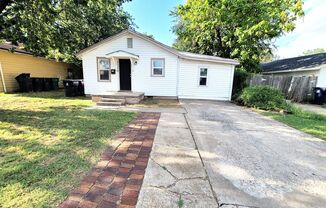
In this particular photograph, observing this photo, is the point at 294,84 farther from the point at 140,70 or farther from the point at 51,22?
the point at 51,22

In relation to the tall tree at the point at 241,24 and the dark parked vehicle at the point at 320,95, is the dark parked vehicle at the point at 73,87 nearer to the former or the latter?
the tall tree at the point at 241,24

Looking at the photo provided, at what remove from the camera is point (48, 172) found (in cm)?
267

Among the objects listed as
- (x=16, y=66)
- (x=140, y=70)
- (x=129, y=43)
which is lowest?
(x=140, y=70)

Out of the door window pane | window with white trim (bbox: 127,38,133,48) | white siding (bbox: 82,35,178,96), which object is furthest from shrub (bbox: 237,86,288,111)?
window with white trim (bbox: 127,38,133,48)

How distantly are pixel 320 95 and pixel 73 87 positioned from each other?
1603 centimetres

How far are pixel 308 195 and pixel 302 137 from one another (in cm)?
309

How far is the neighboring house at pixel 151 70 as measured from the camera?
33.7ft

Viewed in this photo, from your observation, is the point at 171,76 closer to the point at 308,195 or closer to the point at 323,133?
the point at 323,133

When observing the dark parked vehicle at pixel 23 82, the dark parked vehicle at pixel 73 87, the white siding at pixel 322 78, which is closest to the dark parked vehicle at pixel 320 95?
the white siding at pixel 322 78

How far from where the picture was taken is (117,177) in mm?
2592

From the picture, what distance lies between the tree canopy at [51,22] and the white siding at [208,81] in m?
5.82

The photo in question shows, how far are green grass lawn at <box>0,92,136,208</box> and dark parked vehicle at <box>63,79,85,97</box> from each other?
4825 mm

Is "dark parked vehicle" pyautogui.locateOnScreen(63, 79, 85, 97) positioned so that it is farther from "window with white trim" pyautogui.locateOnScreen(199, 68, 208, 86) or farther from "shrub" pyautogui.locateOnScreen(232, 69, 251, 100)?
"shrub" pyautogui.locateOnScreen(232, 69, 251, 100)

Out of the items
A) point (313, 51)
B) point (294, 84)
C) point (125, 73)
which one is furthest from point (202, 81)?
point (313, 51)
